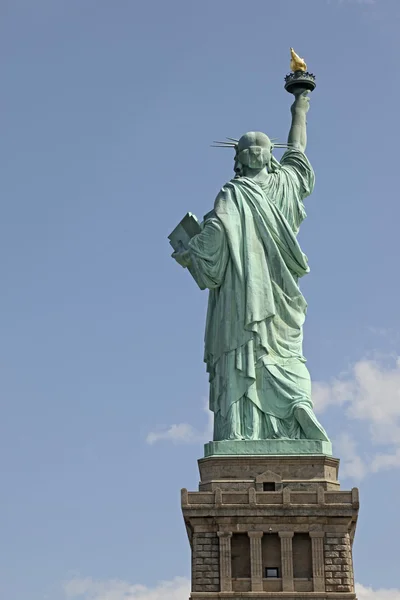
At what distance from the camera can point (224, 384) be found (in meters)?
49.4

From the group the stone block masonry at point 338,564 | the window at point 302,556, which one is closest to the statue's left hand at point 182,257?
the window at point 302,556

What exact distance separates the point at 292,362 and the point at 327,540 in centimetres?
542

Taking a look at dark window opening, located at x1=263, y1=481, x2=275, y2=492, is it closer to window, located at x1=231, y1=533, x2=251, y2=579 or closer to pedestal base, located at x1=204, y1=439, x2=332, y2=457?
pedestal base, located at x1=204, y1=439, x2=332, y2=457

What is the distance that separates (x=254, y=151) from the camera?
5144 centimetres

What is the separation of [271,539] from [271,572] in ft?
2.87

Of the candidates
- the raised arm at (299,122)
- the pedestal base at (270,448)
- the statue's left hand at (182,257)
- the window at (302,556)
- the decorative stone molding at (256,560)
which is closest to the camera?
the decorative stone molding at (256,560)

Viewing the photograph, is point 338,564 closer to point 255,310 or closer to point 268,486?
point 268,486

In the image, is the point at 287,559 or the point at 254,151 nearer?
the point at 287,559

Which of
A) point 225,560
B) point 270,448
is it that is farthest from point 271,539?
point 270,448

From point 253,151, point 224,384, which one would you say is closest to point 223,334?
point 224,384

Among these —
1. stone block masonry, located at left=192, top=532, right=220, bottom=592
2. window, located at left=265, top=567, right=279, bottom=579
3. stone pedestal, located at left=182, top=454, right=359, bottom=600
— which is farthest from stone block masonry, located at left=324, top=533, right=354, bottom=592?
stone block masonry, located at left=192, top=532, right=220, bottom=592

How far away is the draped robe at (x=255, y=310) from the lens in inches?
1918

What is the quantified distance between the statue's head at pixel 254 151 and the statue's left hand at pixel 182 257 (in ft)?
10.6

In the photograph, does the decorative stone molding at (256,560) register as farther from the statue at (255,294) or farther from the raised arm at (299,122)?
the raised arm at (299,122)
